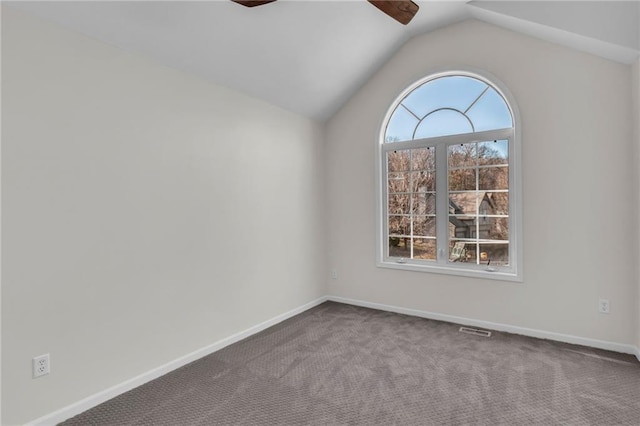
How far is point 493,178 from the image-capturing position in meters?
3.27

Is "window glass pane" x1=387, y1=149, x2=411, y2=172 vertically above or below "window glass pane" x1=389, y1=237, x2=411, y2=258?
above

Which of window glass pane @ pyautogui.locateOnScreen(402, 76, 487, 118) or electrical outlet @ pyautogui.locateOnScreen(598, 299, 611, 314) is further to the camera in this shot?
window glass pane @ pyautogui.locateOnScreen(402, 76, 487, 118)

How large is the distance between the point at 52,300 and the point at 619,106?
165 inches

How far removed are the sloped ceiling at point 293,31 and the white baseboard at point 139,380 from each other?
7.39 ft

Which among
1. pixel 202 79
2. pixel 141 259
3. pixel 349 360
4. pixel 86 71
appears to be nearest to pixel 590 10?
pixel 202 79

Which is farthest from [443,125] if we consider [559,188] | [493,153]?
[559,188]

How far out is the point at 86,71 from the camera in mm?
2051

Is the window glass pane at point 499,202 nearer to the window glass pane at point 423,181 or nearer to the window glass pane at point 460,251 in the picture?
the window glass pane at point 460,251

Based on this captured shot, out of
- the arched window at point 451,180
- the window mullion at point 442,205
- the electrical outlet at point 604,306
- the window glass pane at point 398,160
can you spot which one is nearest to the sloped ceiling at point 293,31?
the arched window at point 451,180

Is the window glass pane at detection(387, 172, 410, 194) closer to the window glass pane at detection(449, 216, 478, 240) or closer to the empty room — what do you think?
the empty room

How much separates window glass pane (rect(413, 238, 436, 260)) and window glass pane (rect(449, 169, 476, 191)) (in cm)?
63

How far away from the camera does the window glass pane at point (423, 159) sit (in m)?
3.61

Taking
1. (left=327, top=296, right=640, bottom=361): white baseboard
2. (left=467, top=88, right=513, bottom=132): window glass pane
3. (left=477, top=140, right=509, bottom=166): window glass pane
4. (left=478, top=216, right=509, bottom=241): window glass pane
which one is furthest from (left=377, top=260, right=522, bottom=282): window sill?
(left=467, top=88, right=513, bottom=132): window glass pane

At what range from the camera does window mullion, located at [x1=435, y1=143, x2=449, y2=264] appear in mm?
3518
